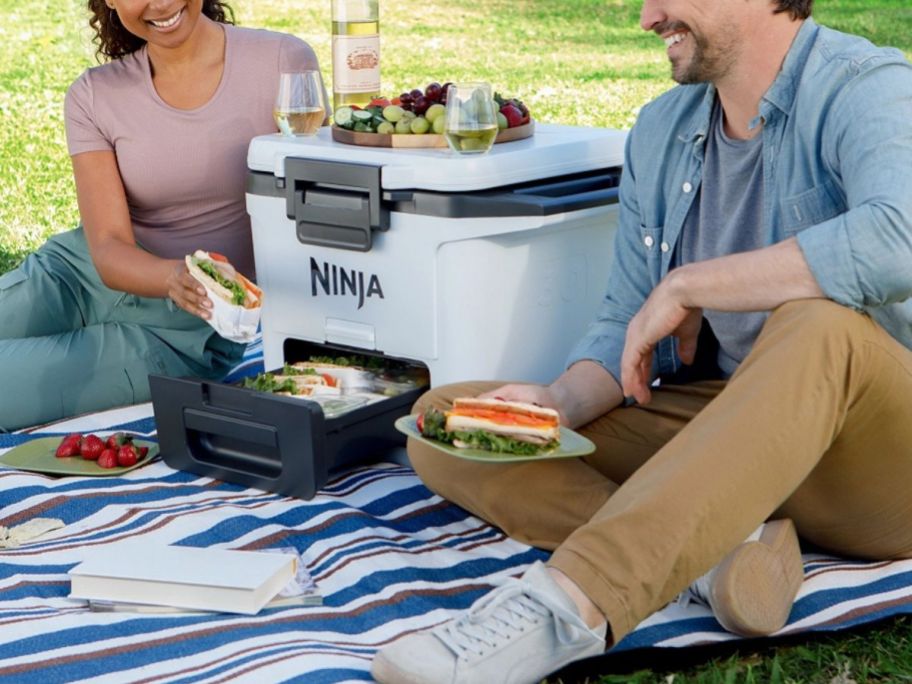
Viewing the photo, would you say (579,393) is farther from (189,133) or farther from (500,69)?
(500,69)

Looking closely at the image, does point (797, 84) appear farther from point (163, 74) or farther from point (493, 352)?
point (163, 74)

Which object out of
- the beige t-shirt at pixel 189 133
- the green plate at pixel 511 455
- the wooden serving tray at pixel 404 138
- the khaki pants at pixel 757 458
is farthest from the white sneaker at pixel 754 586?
the beige t-shirt at pixel 189 133

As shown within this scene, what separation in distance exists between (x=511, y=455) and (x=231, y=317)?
0.85m

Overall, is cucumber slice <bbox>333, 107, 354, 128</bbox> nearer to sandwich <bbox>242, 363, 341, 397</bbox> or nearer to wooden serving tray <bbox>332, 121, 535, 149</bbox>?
wooden serving tray <bbox>332, 121, 535, 149</bbox>

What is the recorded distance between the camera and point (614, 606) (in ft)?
6.72

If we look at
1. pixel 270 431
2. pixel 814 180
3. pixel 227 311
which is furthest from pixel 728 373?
pixel 227 311

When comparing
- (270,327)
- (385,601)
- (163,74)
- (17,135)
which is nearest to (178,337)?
(270,327)

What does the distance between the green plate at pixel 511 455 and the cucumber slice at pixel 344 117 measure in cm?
84

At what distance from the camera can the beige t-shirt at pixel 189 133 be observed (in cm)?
344

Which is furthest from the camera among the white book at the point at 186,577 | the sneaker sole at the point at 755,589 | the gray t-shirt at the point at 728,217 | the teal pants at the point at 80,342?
the teal pants at the point at 80,342

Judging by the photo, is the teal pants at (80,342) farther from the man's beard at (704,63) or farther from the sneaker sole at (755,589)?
the sneaker sole at (755,589)

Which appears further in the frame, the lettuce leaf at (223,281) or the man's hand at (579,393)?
the lettuce leaf at (223,281)

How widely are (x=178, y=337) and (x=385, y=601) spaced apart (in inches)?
52.2

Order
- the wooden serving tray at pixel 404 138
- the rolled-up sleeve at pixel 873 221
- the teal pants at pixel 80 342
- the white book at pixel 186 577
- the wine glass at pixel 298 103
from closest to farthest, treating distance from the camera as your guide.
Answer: the rolled-up sleeve at pixel 873 221 → the white book at pixel 186 577 → the wooden serving tray at pixel 404 138 → the wine glass at pixel 298 103 → the teal pants at pixel 80 342
